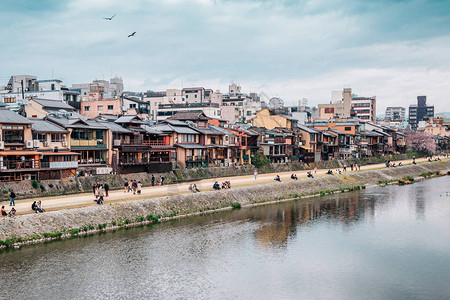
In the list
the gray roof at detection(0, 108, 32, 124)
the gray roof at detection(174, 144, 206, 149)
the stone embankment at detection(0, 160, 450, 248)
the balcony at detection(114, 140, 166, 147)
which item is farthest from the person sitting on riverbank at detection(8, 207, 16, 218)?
the gray roof at detection(174, 144, 206, 149)

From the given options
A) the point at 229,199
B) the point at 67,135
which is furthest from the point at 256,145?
the point at 67,135

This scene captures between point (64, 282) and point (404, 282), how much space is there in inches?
881

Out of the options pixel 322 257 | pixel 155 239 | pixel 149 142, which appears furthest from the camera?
pixel 149 142

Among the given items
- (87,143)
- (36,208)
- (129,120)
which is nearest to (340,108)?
(129,120)

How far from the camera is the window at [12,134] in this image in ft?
162

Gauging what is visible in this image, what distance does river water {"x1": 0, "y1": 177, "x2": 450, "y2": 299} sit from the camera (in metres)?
28.2

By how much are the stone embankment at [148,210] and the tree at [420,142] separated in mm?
78047

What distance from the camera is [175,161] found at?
70.1 metres

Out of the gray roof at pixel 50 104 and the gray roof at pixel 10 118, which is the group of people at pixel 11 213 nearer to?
the gray roof at pixel 10 118

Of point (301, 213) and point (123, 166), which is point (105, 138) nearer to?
point (123, 166)

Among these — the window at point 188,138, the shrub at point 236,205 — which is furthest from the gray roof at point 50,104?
the shrub at point 236,205

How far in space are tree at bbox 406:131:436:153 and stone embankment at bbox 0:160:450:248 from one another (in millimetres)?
78047

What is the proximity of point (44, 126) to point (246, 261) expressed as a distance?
32.7 metres

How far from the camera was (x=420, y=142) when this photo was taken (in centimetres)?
14850
